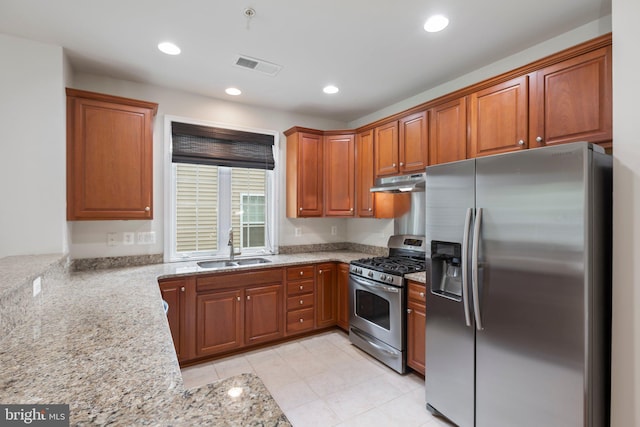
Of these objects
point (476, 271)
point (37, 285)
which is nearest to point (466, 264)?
point (476, 271)

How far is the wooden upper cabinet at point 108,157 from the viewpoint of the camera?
2492 millimetres

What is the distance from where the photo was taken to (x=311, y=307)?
343 centimetres

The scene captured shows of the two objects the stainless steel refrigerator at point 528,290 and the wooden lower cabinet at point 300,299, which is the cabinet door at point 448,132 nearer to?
the stainless steel refrigerator at point 528,290

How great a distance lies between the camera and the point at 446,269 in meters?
2.16

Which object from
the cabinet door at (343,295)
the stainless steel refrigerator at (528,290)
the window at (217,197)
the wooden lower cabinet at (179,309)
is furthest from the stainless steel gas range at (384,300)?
the wooden lower cabinet at (179,309)

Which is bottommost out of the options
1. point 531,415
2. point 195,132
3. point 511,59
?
point 531,415

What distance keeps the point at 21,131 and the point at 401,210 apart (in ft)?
11.3

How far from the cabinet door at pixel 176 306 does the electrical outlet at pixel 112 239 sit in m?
0.76

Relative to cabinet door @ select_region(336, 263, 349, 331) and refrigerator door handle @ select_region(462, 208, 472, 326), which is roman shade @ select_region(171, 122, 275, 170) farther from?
refrigerator door handle @ select_region(462, 208, 472, 326)

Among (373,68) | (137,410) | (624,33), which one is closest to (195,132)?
(373,68)

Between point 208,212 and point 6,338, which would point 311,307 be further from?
→ point 6,338

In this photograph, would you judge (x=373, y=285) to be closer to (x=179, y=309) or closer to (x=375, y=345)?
(x=375, y=345)

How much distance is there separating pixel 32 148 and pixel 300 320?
283cm

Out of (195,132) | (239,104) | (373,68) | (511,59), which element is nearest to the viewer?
(511,59)
